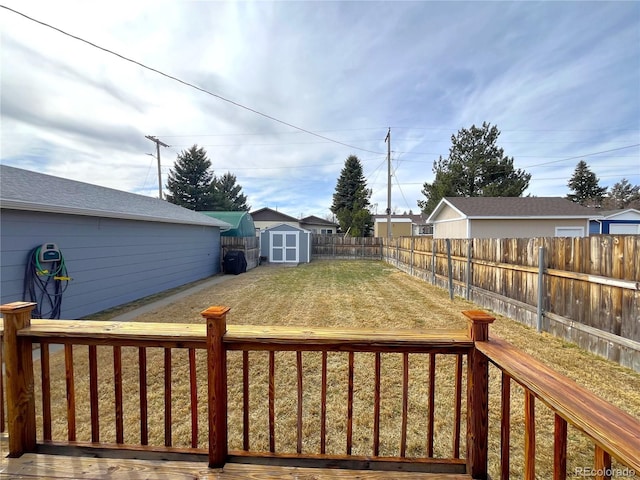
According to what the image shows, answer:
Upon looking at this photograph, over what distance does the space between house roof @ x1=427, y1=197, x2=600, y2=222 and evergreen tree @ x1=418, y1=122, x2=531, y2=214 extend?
917 centimetres

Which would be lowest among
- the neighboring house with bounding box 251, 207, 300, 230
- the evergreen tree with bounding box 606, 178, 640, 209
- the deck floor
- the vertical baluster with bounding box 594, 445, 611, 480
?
the deck floor

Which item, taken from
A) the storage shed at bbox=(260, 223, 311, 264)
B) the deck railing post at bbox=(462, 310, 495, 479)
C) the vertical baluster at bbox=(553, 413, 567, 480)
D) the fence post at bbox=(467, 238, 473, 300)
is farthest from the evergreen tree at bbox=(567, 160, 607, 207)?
the vertical baluster at bbox=(553, 413, 567, 480)

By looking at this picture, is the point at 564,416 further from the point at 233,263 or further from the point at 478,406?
the point at 233,263

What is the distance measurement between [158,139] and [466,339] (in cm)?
2009

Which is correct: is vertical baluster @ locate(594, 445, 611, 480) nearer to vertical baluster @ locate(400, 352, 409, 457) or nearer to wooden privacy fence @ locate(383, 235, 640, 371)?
vertical baluster @ locate(400, 352, 409, 457)

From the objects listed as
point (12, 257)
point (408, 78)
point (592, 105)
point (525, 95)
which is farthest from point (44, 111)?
point (592, 105)

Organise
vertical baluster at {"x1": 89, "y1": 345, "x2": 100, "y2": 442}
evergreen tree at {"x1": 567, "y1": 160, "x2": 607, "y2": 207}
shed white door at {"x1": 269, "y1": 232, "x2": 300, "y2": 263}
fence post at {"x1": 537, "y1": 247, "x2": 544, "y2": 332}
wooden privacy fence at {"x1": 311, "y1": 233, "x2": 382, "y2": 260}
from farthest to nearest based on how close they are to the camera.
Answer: evergreen tree at {"x1": 567, "y1": 160, "x2": 607, "y2": 207} < wooden privacy fence at {"x1": 311, "y1": 233, "x2": 382, "y2": 260} < shed white door at {"x1": 269, "y1": 232, "x2": 300, "y2": 263} < fence post at {"x1": 537, "y1": 247, "x2": 544, "y2": 332} < vertical baluster at {"x1": 89, "y1": 345, "x2": 100, "y2": 442}

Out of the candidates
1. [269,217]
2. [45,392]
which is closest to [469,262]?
[45,392]

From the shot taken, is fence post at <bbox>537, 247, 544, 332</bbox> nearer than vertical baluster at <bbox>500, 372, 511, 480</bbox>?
No

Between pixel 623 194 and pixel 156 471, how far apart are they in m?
45.5

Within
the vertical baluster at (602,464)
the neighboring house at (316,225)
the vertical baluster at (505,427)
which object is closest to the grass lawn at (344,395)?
the vertical baluster at (505,427)

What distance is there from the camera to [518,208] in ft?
39.4

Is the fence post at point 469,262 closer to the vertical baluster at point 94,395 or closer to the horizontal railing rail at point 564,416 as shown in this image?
the horizontal railing rail at point 564,416

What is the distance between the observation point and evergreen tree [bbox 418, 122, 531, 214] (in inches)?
854
